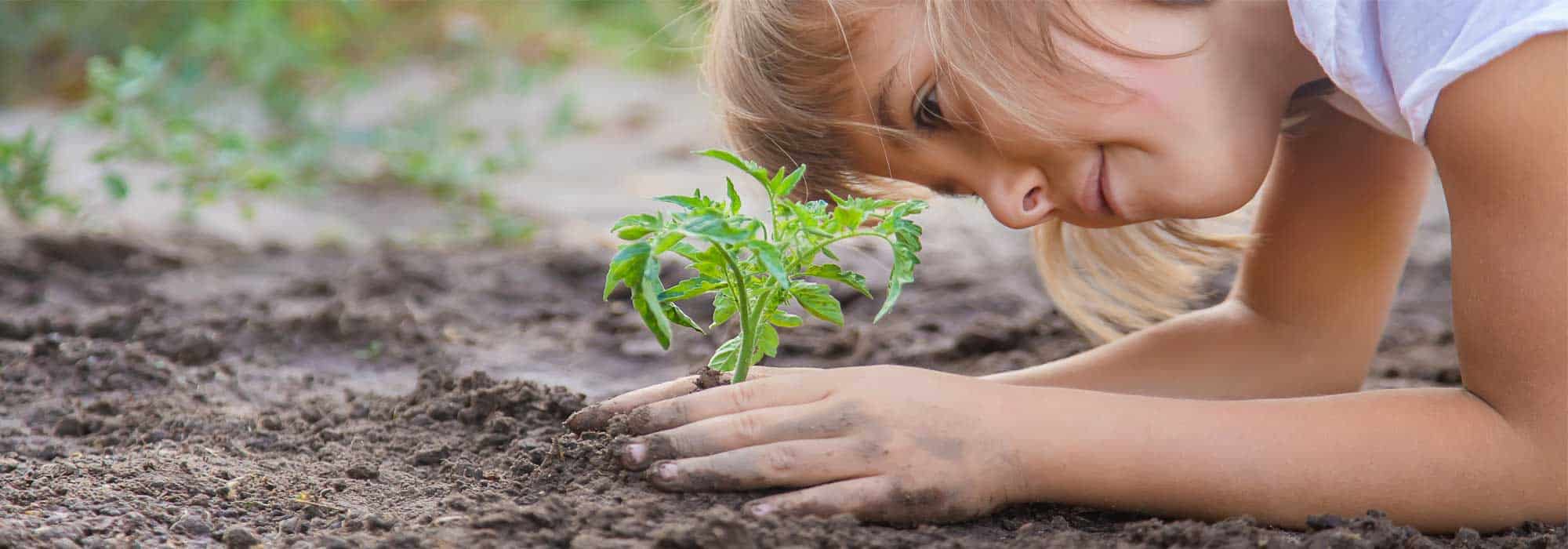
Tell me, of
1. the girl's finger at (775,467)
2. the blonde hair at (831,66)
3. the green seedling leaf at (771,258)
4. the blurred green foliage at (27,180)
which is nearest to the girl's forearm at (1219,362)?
the blonde hair at (831,66)

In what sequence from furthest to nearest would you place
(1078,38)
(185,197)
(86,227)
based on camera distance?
(185,197), (86,227), (1078,38)

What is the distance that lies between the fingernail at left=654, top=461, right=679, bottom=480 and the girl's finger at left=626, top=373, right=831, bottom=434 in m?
0.07

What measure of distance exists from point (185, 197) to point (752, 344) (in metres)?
2.90

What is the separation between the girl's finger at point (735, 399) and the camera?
1.64 metres

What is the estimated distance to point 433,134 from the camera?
5188 millimetres

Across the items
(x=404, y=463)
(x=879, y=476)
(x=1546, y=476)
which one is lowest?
(x=1546, y=476)

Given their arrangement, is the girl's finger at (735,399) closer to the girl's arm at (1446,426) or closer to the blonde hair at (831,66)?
the girl's arm at (1446,426)

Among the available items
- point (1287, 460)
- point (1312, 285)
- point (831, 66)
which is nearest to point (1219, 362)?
point (1312, 285)

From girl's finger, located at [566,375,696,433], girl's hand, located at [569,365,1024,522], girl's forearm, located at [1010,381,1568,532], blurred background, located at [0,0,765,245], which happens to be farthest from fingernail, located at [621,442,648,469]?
blurred background, located at [0,0,765,245]

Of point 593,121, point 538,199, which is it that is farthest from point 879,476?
point 593,121

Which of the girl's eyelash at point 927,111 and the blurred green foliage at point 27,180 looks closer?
the girl's eyelash at point 927,111

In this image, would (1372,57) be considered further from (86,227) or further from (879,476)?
(86,227)

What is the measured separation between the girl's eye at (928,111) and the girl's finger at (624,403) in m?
0.49

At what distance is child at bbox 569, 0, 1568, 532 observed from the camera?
5.28ft
